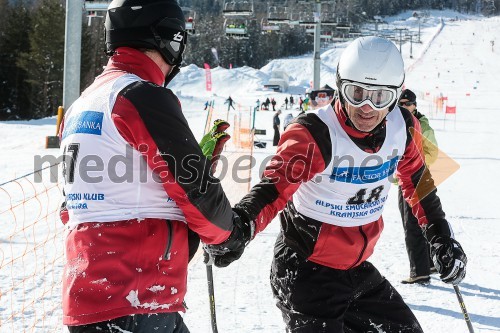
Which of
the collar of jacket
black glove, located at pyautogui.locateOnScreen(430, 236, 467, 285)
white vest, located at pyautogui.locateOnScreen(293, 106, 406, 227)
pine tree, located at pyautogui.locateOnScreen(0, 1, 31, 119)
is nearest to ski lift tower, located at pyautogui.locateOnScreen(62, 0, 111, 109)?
white vest, located at pyautogui.locateOnScreen(293, 106, 406, 227)

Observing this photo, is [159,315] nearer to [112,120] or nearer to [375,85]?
[112,120]

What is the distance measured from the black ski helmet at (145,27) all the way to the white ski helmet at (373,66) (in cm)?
112

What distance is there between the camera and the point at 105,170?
Answer: 1936mm

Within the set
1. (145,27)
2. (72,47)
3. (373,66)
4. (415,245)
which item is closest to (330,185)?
(373,66)

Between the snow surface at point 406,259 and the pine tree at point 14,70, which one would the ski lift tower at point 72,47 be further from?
the pine tree at point 14,70

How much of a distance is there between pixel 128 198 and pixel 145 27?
676 mm

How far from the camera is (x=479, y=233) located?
7719 mm

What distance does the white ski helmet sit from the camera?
294 centimetres

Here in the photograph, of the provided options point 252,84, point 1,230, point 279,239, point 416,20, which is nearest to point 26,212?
point 1,230

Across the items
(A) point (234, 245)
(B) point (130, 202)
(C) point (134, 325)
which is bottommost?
(C) point (134, 325)

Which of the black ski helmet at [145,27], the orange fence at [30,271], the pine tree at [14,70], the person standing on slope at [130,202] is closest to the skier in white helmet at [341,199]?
the person standing on slope at [130,202]

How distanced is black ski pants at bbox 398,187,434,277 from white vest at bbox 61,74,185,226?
4106 mm

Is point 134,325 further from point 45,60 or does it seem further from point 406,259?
point 45,60

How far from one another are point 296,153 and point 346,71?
21.9 inches
